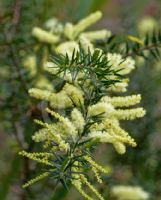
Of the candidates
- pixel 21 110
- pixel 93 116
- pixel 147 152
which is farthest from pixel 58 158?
pixel 147 152

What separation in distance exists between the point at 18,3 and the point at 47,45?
0.14m

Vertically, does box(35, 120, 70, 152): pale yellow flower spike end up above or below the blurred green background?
below

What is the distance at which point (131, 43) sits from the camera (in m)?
0.90

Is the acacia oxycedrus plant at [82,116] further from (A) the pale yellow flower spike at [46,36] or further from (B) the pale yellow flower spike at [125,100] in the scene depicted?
(A) the pale yellow flower spike at [46,36]

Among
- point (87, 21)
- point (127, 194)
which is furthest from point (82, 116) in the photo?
point (127, 194)

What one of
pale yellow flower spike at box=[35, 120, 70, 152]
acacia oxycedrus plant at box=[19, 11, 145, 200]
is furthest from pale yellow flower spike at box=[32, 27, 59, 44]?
pale yellow flower spike at box=[35, 120, 70, 152]

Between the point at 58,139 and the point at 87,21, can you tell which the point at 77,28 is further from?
the point at 58,139

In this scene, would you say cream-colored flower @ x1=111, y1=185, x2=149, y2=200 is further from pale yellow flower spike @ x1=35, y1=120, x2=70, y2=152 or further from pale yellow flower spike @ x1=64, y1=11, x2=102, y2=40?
pale yellow flower spike @ x1=35, y1=120, x2=70, y2=152

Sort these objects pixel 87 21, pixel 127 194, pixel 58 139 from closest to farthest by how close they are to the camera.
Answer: pixel 58 139, pixel 87 21, pixel 127 194

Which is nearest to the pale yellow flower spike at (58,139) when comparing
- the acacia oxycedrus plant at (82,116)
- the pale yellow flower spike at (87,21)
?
the acacia oxycedrus plant at (82,116)

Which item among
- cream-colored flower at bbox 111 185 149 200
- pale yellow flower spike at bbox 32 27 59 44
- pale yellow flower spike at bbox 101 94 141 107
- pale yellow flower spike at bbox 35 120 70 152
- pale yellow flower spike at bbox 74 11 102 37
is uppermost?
pale yellow flower spike at bbox 32 27 59 44

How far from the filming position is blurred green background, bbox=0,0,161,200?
3.12 feet

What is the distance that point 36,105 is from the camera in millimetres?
900

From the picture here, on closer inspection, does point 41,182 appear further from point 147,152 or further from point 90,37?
point 90,37
